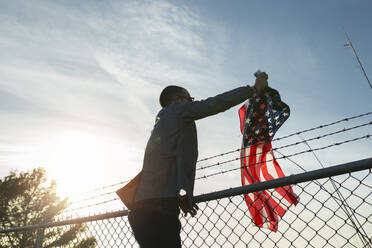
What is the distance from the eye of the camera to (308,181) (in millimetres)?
1654

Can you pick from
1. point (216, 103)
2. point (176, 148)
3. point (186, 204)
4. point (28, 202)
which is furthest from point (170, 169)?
point (28, 202)

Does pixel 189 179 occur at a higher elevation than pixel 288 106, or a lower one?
lower

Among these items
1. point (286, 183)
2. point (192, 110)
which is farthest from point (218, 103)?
point (286, 183)

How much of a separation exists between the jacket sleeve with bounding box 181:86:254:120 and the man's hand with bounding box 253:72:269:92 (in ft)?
0.42

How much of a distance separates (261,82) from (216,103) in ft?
1.54

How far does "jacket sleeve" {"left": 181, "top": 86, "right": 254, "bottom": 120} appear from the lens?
2.02 meters

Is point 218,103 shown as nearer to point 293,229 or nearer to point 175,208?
point 175,208

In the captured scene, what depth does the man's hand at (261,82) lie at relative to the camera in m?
2.20

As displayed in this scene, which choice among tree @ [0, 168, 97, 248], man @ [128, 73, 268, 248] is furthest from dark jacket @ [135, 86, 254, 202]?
tree @ [0, 168, 97, 248]

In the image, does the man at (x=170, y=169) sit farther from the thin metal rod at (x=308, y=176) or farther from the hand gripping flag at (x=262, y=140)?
the hand gripping flag at (x=262, y=140)

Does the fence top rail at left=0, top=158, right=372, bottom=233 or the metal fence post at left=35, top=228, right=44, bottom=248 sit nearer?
the fence top rail at left=0, top=158, right=372, bottom=233

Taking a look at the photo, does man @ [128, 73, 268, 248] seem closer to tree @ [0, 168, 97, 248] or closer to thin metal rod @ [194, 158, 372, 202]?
thin metal rod @ [194, 158, 372, 202]

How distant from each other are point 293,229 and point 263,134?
208 cm

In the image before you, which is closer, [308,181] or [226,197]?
[308,181]
